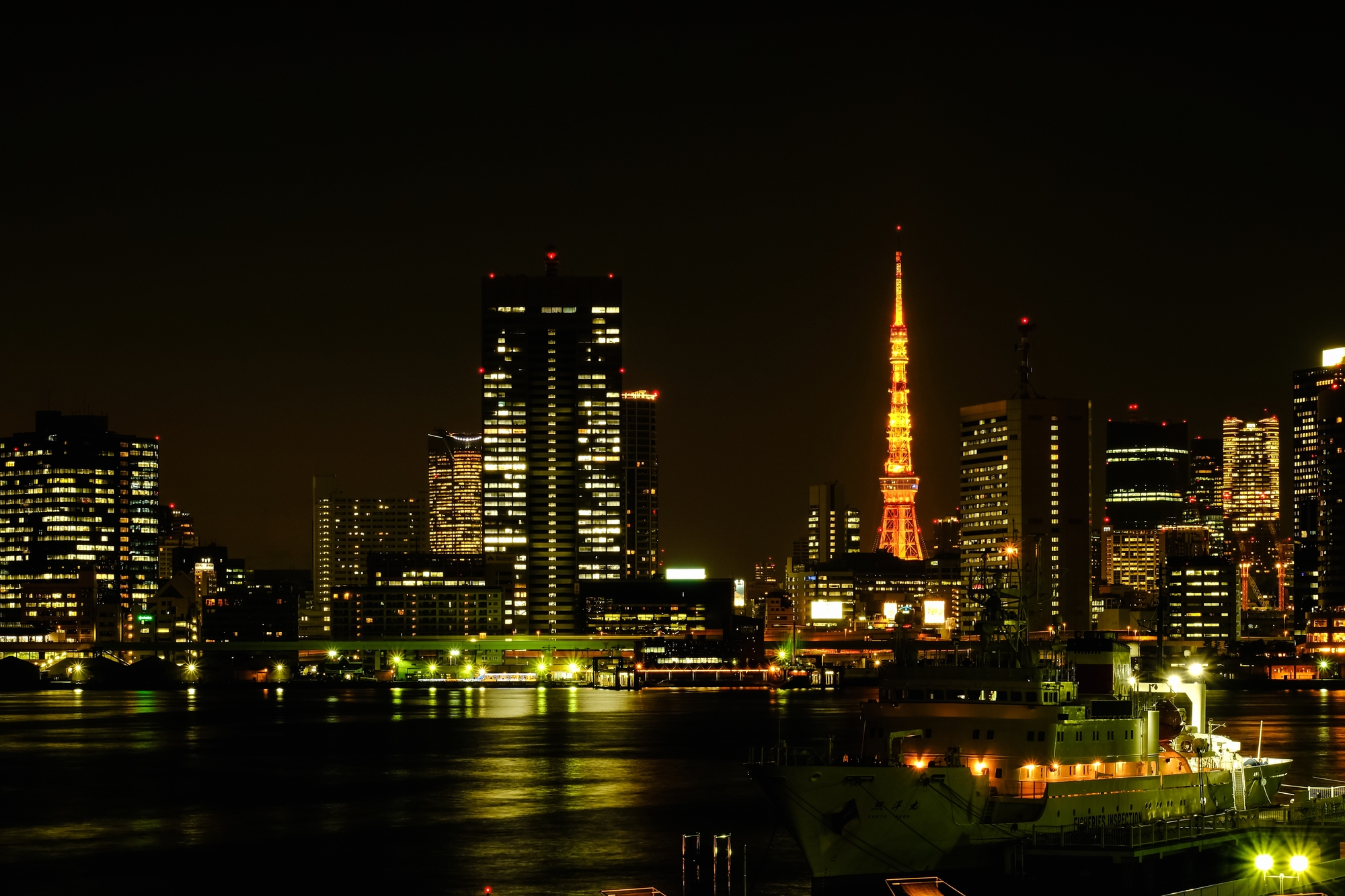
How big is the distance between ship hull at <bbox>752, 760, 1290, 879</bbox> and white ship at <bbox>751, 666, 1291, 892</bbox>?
34mm

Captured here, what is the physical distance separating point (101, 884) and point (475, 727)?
9051 cm

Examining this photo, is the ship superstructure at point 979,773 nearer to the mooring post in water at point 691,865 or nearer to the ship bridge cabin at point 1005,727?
the ship bridge cabin at point 1005,727

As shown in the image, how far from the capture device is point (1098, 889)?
1805 inches

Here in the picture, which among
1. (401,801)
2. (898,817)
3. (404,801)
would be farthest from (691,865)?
(404,801)

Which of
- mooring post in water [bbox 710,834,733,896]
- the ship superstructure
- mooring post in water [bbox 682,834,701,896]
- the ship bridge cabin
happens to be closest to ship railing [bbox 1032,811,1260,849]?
the ship superstructure

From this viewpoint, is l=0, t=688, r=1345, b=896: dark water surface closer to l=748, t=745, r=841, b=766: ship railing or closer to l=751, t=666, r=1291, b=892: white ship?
l=751, t=666, r=1291, b=892: white ship

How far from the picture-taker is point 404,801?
9019cm

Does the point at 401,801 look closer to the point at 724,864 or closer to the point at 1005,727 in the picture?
the point at 724,864

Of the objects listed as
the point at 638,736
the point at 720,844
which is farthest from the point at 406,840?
the point at 638,736

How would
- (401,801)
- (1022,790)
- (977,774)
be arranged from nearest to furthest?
(977,774) < (1022,790) < (401,801)

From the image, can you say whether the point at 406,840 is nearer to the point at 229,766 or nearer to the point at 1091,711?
the point at 1091,711

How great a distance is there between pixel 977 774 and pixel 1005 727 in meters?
2.04

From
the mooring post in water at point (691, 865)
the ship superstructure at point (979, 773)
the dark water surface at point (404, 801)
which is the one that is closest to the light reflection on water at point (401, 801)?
the dark water surface at point (404, 801)

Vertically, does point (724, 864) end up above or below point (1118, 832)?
below
